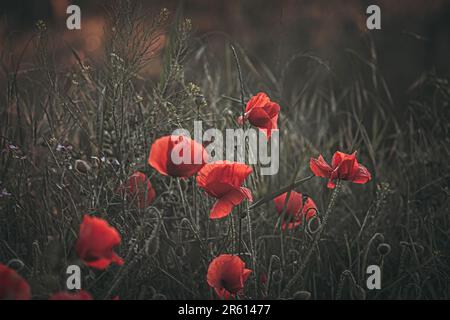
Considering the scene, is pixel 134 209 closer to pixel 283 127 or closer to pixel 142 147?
pixel 142 147

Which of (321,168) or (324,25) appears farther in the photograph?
(324,25)

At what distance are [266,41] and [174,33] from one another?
2322 mm

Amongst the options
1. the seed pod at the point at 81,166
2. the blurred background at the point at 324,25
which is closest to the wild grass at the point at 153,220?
the seed pod at the point at 81,166

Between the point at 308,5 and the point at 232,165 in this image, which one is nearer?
Result: the point at 232,165

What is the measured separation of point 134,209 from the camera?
49.3 inches

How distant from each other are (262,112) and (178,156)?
7.4 inches

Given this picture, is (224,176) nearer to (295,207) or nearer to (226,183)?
(226,183)

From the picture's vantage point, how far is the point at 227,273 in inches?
42.3

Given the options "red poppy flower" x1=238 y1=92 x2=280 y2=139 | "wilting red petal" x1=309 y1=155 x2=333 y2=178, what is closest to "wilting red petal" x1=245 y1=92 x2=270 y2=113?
"red poppy flower" x1=238 y1=92 x2=280 y2=139

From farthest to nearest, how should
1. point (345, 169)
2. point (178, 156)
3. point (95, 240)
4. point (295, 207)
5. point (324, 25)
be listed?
point (324, 25)
point (295, 207)
point (345, 169)
point (178, 156)
point (95, 240)

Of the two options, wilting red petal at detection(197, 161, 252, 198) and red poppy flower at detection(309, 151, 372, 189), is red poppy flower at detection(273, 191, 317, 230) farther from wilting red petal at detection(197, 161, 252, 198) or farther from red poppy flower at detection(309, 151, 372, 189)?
wilting red petal at detection(197, 161, 252, 198)

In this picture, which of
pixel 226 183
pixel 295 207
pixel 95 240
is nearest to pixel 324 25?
pixel 295 207
